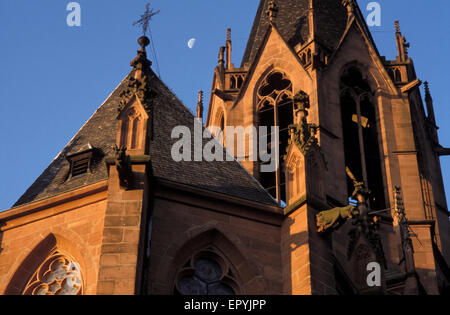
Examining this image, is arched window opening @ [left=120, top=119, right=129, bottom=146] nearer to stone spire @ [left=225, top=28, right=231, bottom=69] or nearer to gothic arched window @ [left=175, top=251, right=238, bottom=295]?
gothic arched window @ [left=175, top=251, right=238, bottom=295]

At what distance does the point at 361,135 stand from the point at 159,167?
37.8 ft

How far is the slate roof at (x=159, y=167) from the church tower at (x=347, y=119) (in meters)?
4.51

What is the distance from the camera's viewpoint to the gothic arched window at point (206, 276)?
16.3m

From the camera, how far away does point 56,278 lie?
1642 centimetres

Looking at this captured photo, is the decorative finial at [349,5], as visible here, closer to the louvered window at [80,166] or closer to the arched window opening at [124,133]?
the louvered window at [80,166]

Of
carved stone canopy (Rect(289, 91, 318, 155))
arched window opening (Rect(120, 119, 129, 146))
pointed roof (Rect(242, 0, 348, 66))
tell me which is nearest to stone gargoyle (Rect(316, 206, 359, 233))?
carved stone canopy (Rect(289, 91, 318, 155))

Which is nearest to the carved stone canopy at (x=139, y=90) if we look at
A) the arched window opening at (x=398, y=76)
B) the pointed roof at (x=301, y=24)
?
the pointed roof at (x=301, y=24)

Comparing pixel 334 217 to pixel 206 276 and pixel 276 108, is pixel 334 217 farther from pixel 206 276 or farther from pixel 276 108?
pixel 276 108

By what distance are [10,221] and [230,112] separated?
12415 mm

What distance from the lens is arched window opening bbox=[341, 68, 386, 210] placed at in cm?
2741

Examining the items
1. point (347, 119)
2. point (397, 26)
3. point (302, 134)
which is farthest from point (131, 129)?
point (397, 26)

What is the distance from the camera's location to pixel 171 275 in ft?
52.5

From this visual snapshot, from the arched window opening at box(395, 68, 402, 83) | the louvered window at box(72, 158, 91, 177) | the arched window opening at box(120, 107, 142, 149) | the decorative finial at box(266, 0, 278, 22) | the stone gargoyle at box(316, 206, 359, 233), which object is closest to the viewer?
the stone gargoyle at box(316, 206, 359, 233)

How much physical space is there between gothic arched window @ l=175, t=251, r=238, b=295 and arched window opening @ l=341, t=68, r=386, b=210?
1081 cm
